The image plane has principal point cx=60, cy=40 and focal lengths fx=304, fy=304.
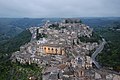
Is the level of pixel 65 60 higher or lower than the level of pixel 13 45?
higher

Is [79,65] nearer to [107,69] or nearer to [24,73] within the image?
[107,69]

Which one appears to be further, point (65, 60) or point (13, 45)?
point (13, 45)

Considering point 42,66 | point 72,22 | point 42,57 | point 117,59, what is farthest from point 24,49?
point 72,22

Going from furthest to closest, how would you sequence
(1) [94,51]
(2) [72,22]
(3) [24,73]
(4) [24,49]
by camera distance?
(2) [72,22] < (1) [94,51] < (4) [24,49] < (3) [24,73]

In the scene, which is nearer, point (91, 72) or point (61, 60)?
point (91, 72)

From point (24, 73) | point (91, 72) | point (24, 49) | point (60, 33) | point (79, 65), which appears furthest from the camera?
point (60, 33)

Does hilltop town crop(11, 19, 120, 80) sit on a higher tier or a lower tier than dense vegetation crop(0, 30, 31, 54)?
higher

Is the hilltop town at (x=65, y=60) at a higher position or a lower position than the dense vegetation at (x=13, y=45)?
higher

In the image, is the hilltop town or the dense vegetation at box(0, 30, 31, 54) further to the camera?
the dense vegetation at box(0, 30, 31, 54)

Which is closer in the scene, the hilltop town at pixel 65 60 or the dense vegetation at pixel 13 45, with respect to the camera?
the hilltop town at pixel 65 60
